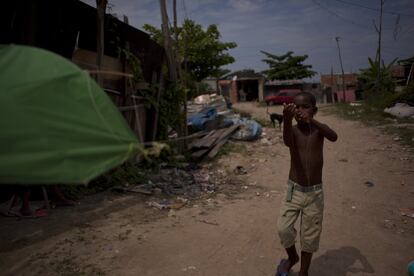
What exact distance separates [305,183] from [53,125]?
2.15 meters

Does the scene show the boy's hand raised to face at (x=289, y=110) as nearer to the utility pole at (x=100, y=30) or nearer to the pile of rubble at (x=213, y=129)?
the utility pole at (x=100, y=30)

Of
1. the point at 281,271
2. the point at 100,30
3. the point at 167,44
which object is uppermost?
the point at 167,44

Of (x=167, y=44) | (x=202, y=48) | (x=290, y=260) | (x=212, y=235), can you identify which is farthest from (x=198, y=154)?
(x=202, y=48)

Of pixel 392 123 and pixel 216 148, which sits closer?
pixel 216 148

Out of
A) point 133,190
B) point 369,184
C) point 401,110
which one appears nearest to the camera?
point 133,190

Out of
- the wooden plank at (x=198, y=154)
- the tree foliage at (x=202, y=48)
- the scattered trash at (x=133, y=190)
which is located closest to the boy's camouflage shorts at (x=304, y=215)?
the scattered trash at (x=133, y=190)

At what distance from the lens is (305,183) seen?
10.6 feet

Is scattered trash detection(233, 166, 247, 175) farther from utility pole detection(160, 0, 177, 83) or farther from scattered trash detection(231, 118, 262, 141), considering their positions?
scattered trash detection(231, 118, 262, 141)

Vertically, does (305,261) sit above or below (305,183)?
below

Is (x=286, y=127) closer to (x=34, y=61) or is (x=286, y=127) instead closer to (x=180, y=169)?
(x=34, y=61)

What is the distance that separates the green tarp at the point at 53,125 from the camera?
1.80 metres

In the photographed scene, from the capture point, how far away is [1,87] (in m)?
1.90

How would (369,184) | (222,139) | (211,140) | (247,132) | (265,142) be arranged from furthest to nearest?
(247,132) → (265,142) → (222,139) → (211,140) → (369,184)

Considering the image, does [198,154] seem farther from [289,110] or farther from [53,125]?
[53,125]
